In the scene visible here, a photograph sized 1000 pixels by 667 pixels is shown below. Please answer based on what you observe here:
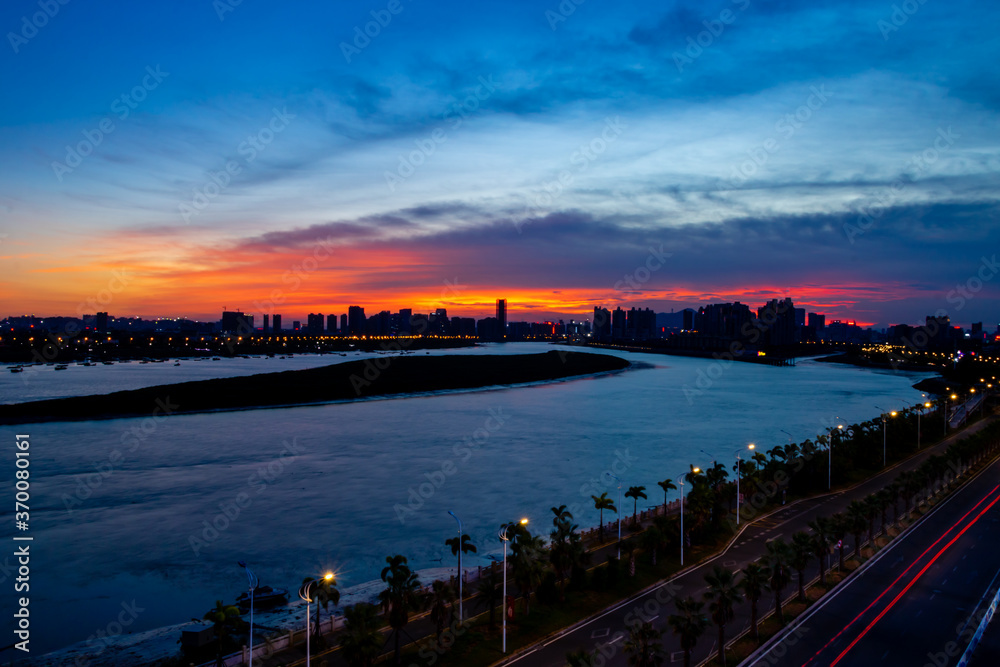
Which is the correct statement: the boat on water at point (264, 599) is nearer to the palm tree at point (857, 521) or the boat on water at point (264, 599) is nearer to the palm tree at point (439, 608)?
the palm tree at point (439, 608)

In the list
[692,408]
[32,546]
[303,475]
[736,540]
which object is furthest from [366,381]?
[736,540]

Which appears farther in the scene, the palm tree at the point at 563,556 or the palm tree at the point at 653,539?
the palm tree at the point at 653,539

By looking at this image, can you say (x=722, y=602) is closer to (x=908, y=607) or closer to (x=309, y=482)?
(x=908, y=607)

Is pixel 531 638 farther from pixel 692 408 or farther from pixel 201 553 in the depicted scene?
pixel 692 408

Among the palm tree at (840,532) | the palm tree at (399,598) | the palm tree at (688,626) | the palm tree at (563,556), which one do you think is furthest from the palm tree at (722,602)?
the palm tree at (399,598)

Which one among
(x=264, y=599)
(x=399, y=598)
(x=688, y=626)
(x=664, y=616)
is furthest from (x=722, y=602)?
(x=264, y=599)

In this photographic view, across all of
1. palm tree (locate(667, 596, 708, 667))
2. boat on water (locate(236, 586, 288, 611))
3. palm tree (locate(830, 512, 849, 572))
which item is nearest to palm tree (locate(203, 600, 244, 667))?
boat on water (locate(236, 586, 288, 611))

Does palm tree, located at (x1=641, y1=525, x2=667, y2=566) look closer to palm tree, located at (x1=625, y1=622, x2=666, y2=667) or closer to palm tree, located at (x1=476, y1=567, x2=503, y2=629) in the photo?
palm tree, located at (x1=476, y1=567, x2=503, y2=629)
